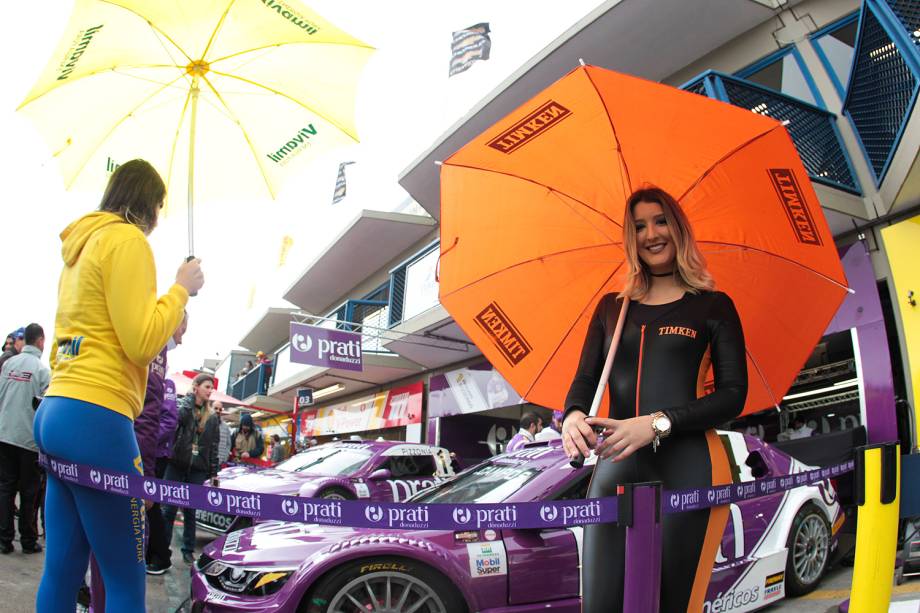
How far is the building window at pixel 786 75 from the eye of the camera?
29.7 ft

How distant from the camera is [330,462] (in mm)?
9047

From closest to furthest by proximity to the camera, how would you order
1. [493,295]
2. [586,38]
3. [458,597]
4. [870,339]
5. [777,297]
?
[777,297] → [493,295] → [458,597] → [870,339] → [586,38]

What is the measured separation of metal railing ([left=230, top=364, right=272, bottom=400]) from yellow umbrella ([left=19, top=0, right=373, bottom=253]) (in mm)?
27569

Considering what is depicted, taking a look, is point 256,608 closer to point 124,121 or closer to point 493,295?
point 493,295

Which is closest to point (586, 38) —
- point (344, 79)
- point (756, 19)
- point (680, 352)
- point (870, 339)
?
point (756, 19)

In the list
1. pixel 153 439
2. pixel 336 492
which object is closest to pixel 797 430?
pixel 336 492

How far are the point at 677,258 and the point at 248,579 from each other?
2967 millimetres

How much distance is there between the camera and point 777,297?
8.75ft

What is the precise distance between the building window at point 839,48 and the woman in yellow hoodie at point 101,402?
30.7 feet

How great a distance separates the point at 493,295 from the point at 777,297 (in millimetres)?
1181

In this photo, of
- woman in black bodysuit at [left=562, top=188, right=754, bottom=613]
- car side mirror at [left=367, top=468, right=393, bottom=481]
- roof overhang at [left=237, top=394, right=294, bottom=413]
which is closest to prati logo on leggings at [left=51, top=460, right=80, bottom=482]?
woman in black bodysuit at [left=562, top=188, right=754, bottom=613]

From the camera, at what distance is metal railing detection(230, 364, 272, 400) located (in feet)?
98.2

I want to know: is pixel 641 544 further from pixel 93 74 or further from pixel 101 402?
pixel 93 74

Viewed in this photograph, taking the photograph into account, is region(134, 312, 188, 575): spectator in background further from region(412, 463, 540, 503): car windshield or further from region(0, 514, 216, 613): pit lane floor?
region(412, 463, 540, 503): car windshield
